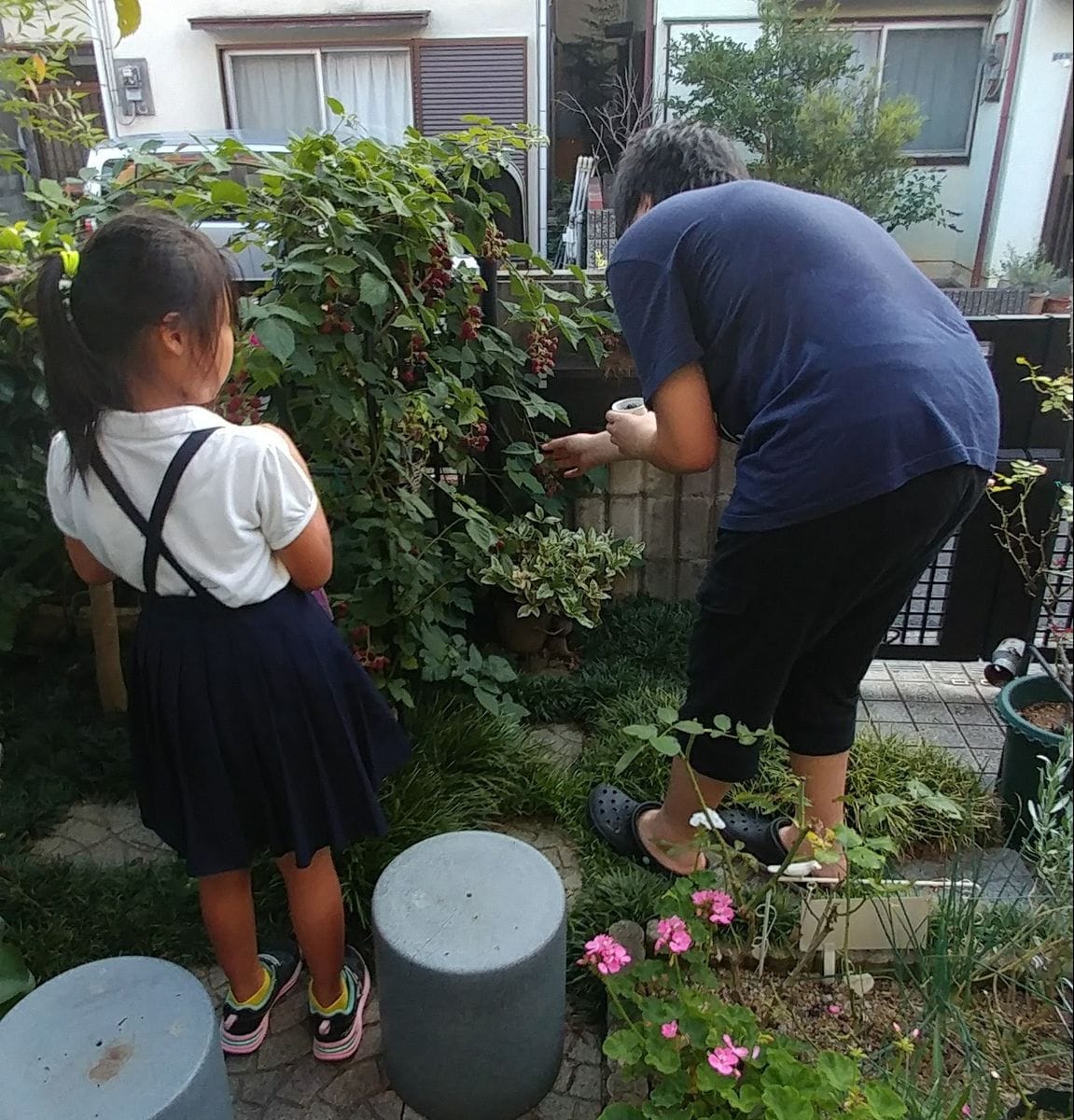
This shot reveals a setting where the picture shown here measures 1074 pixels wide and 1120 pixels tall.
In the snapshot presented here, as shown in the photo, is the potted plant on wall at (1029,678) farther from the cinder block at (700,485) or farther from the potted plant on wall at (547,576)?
the potted plant on wall at (547,576)

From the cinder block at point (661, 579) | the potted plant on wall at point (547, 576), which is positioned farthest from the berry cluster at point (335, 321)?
the cinder block at point (661, 579)

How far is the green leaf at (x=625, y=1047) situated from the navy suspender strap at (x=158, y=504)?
88cm

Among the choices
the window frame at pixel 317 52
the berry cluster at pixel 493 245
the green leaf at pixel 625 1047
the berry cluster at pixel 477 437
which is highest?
the window frame at pixel 317 52

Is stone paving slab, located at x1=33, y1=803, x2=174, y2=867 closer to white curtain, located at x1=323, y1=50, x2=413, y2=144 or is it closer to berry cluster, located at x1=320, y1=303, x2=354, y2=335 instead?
berry cluster, located at x1=320, y1=303, x2=354, y2=335

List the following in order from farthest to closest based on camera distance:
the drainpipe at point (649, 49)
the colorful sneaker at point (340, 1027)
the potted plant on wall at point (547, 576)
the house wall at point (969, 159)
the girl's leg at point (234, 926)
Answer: the drainpipe at point (649, 49)
the house wall at point (969, 159)
the potted plant on wall at point (547, 576)
the colorful sneaker at point (340, 1027)
the girl's leg at point (234, 926)

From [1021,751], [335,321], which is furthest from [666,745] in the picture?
[1021,751]

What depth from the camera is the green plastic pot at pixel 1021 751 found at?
2006 mm

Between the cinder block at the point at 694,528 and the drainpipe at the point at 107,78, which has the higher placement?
the drainpipe at the point at 107,78

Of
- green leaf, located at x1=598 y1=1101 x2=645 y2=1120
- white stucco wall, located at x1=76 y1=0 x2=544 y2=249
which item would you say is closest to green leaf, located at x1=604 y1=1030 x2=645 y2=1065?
green leaf, located at x1=598 y1=1101 x2=645 y2=1120

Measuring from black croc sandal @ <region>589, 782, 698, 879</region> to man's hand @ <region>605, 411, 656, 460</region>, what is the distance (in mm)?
832

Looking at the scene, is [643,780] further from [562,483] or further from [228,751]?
[228,751]

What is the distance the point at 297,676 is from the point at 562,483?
1547mm

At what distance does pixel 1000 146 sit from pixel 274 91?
708cm

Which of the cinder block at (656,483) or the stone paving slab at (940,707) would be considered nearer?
the stone paving slab at (940,707)
